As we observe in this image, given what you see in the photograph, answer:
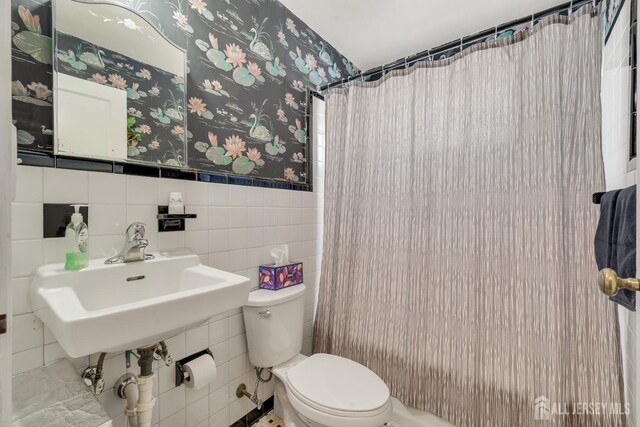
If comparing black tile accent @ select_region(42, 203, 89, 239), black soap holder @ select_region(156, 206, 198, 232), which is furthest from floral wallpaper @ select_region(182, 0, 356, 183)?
black tile accent @ select_region(42, 203, 89, 239)

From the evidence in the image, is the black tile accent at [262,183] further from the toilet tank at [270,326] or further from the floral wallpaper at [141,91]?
the toilet tank at [270,326]

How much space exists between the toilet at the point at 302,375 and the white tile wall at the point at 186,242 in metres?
0.14

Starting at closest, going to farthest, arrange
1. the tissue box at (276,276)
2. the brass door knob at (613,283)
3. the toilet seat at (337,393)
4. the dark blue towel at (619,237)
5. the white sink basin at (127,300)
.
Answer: the brass door knob at (613,283), the white sink basin at (127,300), the dark blue towel at (619,237), the toilet seat at (337,393), the tissue box at (276,276)

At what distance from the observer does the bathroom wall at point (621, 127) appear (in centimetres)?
92

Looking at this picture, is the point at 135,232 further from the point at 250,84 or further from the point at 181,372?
the point at 250,84

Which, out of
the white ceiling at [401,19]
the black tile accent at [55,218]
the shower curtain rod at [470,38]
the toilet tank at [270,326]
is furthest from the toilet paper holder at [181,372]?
the white ceiling at [401,19]

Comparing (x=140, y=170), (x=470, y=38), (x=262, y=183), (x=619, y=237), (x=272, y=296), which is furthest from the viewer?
(x=262, y=183)

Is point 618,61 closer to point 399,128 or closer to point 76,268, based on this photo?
point 399,128

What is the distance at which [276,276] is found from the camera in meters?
1.49

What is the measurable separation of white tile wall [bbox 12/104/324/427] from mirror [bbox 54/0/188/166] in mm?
119

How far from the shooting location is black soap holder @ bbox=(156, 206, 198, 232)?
1.12m

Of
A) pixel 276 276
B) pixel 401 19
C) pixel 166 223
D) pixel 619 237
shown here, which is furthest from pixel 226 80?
pixel 619 237

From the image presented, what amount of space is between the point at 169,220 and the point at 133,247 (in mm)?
179

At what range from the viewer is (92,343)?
616 millimetres
